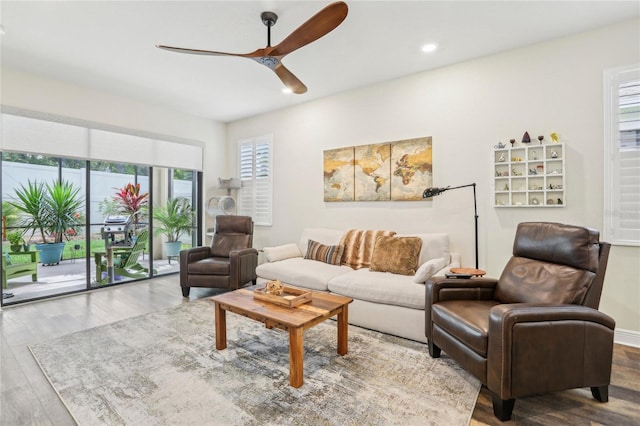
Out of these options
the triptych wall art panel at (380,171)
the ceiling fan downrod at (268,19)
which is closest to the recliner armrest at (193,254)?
the triptych wall art panel at (380,171)

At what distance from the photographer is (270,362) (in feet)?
7.81

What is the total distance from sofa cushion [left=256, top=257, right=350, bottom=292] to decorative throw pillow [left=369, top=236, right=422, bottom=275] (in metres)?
0.42

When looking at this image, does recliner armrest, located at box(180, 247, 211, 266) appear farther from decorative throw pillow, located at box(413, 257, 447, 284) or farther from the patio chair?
decorative throw pillow, located at box(413, 257, 447, 284)

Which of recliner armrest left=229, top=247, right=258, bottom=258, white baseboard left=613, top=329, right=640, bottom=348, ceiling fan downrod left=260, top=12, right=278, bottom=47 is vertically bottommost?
white baseboard left=613, top=329, right=640, bottom=348

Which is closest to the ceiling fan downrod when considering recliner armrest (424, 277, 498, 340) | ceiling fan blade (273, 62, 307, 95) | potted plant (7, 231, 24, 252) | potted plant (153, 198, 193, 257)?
ceiling fan blade (273, 62, 307, 95)

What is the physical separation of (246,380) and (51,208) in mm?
3847

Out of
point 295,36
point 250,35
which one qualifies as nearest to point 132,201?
point 250,35

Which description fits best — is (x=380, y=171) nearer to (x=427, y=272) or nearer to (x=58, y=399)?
(x=427, y=272)

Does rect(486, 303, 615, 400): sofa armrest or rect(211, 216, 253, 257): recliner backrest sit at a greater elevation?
rect(211, 216, 253, 257): recliner backrest

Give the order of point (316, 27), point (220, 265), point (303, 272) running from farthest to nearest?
point (220, 265) → point (303, 272) → point (316, 27)

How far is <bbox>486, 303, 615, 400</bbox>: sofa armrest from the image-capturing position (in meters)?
1.69

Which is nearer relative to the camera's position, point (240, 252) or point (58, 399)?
point (58, 399)

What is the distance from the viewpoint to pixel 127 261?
4785mm

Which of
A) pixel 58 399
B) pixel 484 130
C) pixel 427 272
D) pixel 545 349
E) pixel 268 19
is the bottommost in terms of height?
pixel 58 399
